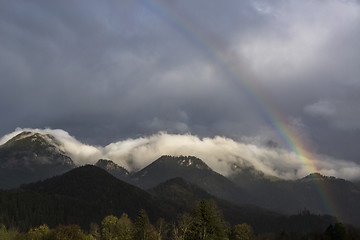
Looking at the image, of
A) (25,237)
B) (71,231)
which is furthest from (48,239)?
(25,237)

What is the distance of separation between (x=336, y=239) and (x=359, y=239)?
1150 inches

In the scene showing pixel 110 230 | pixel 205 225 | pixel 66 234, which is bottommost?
pixel 66 234

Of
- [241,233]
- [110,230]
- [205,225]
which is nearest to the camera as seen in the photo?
[205,225]

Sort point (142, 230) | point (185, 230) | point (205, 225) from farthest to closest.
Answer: point (142, 230) → point (185, 230) → point (205, 225)

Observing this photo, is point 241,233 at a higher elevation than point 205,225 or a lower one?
lower

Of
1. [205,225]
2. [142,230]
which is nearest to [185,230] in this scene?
[205,225]

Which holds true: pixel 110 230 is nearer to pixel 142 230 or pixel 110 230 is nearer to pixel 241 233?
pixel 142 230

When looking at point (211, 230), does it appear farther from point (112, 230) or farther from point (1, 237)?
point (1, 237)

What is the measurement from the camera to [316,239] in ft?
618

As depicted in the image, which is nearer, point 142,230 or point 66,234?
point 66,234

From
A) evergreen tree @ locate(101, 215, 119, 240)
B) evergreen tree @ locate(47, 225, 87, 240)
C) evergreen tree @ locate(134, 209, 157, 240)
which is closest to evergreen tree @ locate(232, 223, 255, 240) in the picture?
evergreen tree @ locate(134, 209, 157, 240)

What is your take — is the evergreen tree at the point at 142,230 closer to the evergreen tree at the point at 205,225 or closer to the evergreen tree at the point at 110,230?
the evergreen tree at the point at 110,230

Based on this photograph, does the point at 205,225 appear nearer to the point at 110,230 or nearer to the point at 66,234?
the point at 66,234

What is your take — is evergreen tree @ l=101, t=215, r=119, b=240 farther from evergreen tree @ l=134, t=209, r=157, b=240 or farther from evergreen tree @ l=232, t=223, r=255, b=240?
evergreen tree @ l=232, t=223, r=255, b=240
